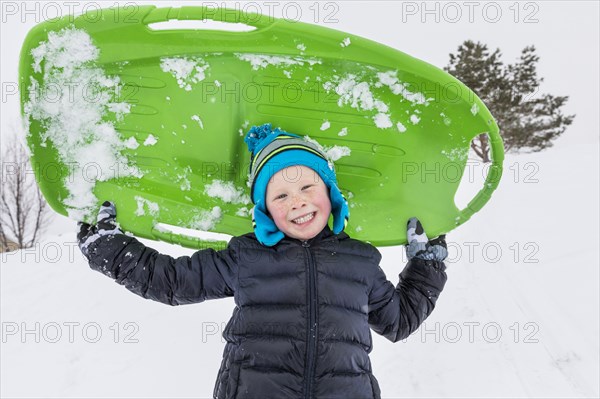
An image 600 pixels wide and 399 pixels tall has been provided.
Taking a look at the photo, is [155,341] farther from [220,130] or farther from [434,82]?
[434,82]

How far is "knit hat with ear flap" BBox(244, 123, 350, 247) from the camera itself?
176cm

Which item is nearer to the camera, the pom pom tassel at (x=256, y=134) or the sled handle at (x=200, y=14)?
the sled handle at (x=200, y=14)

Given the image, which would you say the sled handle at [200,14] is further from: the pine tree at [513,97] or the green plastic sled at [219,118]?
A: the pine tree at [513,97]

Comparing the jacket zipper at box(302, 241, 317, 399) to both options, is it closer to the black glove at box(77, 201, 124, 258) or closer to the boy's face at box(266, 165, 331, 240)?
the boy's face at box(266, 165, 331, 240)

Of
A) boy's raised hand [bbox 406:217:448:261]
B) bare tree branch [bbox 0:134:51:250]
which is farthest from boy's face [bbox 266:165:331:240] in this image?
bare tree branch [bbox 0:134:51:250]

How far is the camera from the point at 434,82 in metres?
2.04

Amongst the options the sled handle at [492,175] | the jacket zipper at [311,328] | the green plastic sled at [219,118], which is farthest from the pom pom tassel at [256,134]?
the sled handle at [492,175]

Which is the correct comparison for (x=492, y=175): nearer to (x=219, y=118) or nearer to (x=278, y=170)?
(x=278, y=170)

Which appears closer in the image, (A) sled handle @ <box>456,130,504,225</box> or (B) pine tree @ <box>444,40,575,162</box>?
(A) sled handle @ <box>456,130,504,225</box>

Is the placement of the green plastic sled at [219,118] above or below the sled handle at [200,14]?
below

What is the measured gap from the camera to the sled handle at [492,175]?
2110 mm

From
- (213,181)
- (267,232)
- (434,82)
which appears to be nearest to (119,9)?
(213,181)

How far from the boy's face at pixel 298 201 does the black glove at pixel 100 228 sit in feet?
2.30

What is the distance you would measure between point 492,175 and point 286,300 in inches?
49.3
